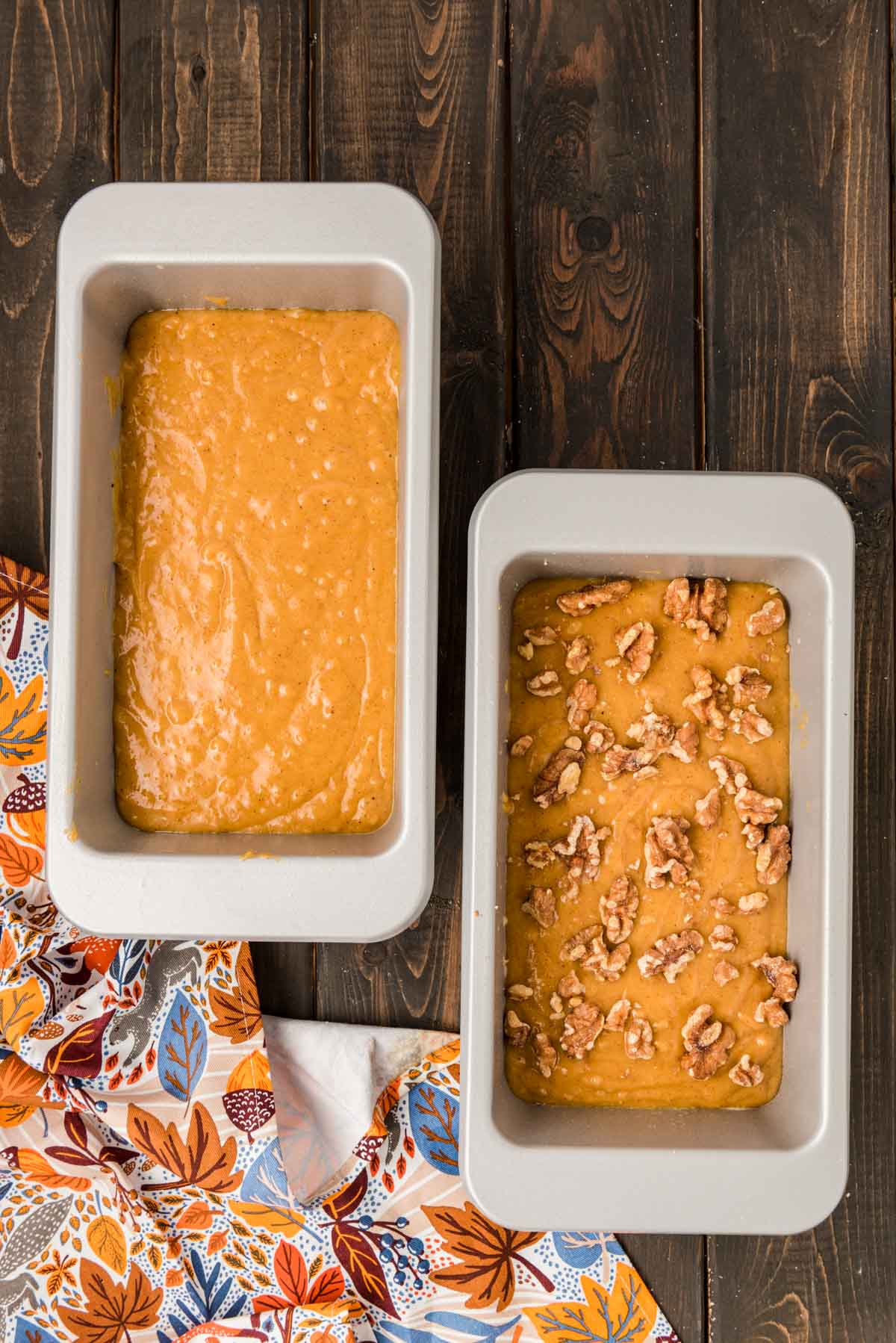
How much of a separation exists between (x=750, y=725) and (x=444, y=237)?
0.63m

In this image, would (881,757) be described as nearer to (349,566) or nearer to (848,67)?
(349,566)

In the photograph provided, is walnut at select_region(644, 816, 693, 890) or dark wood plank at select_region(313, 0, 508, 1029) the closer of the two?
walnut at select_region(644, 816, 693, 890)

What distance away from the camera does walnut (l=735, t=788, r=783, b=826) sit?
3.36 feet

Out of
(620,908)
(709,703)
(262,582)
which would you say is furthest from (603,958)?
(262,582)

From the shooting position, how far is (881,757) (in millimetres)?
1224

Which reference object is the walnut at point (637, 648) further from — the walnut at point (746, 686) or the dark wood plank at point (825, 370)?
the dark wood plank at point (825, 370)

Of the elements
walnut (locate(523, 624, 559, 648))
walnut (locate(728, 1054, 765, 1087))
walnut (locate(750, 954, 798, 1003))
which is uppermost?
walnut (locate(523, 624, 559, 648))

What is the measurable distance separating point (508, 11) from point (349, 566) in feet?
2.26

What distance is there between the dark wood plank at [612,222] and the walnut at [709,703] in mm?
298

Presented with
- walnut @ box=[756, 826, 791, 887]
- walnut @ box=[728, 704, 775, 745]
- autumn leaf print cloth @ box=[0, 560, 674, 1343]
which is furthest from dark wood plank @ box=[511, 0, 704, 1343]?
walnut @ box=[756, 826, 791, 887]

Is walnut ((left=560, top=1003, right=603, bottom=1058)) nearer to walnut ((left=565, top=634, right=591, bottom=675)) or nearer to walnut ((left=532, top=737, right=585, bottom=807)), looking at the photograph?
walnut ((left=532, top=737, right=585, bottom=807))

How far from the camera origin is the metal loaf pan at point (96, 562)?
0.97m

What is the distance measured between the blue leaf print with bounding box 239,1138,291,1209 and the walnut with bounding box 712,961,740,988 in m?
0.52

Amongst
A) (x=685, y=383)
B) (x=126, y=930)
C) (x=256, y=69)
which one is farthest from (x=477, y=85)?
(x=126, y=930)
